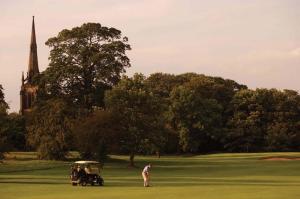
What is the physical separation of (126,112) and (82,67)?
1826 centimetres

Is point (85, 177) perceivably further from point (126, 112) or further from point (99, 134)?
point (126, 112)

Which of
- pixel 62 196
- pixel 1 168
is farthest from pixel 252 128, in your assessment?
pixel 62 196

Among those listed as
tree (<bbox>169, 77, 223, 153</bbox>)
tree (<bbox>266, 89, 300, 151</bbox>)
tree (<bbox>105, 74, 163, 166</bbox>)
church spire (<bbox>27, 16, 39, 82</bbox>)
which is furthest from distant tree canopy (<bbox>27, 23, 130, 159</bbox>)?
church spire (<bbox>27, 16, 39, 82</bbox>)

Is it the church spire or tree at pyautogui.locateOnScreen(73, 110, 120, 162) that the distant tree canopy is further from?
the church spire

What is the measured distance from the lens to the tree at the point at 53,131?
262 feet

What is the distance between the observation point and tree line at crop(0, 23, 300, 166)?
238ft

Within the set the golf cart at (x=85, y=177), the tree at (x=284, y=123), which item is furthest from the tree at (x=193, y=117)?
the golf cart at (x=85, y=177)

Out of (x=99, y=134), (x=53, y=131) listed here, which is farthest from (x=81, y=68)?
(x=99, y=134)

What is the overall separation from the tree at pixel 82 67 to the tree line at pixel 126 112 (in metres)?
0.15

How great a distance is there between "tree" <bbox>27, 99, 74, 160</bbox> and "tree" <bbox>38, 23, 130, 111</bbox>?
5.61 meters

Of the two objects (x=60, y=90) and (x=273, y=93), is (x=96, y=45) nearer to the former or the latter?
(x=60, y=90)

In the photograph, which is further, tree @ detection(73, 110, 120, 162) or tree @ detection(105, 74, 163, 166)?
tree @ detection(105, 74, 163, 166)

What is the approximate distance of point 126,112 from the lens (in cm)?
7325

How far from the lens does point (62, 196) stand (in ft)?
113
